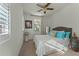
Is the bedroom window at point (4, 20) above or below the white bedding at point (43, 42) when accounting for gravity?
above

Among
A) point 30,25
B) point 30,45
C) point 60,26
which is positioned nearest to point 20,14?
point 30,25

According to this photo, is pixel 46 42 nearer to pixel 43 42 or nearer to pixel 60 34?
pixel 43 42

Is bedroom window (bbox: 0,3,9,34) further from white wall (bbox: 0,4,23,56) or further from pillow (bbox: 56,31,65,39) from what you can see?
pillow (bbox: 56,31,65,39)

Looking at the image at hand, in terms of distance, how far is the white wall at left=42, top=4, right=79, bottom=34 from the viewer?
1208 millimetres

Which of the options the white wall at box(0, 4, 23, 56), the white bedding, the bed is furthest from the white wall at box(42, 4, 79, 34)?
the white wall at box(0, 4, 23, 56)

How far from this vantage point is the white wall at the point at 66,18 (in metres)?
1.21

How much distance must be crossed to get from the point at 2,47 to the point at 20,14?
17.4 inches

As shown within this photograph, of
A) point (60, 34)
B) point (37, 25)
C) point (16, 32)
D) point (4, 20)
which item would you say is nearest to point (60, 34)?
point (60, 34)

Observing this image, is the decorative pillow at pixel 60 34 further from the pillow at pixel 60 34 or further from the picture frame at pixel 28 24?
the picture frame at pixel 28 24

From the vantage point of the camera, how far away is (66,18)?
128cm

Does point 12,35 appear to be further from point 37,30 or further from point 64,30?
point 64,30

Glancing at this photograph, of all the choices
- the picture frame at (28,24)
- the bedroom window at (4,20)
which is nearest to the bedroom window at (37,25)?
the picture frame at (28,24)

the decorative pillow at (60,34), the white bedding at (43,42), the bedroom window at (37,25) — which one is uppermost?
the bedroom window at (37,25)

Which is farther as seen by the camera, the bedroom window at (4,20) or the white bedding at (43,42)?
the white bedding at (43,42)
